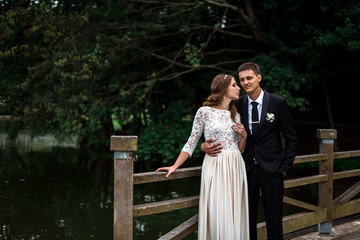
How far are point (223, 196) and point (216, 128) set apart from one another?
24.9 inches

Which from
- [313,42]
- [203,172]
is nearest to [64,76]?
[313,42]

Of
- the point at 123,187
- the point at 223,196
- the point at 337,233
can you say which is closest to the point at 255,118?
the point at 223,196

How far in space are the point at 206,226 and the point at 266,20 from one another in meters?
14.4

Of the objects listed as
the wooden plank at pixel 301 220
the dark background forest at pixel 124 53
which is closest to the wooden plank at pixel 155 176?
the wooden plank at pixel 301 220

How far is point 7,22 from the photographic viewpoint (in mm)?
11562

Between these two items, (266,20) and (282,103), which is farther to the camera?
(266,20)

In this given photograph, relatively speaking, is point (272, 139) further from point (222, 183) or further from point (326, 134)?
point (326, 134)

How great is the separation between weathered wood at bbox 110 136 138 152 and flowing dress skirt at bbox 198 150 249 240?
79 centimetres

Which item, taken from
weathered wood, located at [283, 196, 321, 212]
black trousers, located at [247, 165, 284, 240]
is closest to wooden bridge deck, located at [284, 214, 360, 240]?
weathered wood, located at [283, 196, 321, 212]

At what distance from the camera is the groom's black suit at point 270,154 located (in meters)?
3.83

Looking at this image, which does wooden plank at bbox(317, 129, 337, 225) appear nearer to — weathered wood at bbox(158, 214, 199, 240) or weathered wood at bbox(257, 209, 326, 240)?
weathered wood at bbox(257, 209, 326, 240)

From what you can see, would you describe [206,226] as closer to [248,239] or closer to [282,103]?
[248,239]

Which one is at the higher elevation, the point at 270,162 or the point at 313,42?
the point at 313,42

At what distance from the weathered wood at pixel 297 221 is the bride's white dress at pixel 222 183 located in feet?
3.08
